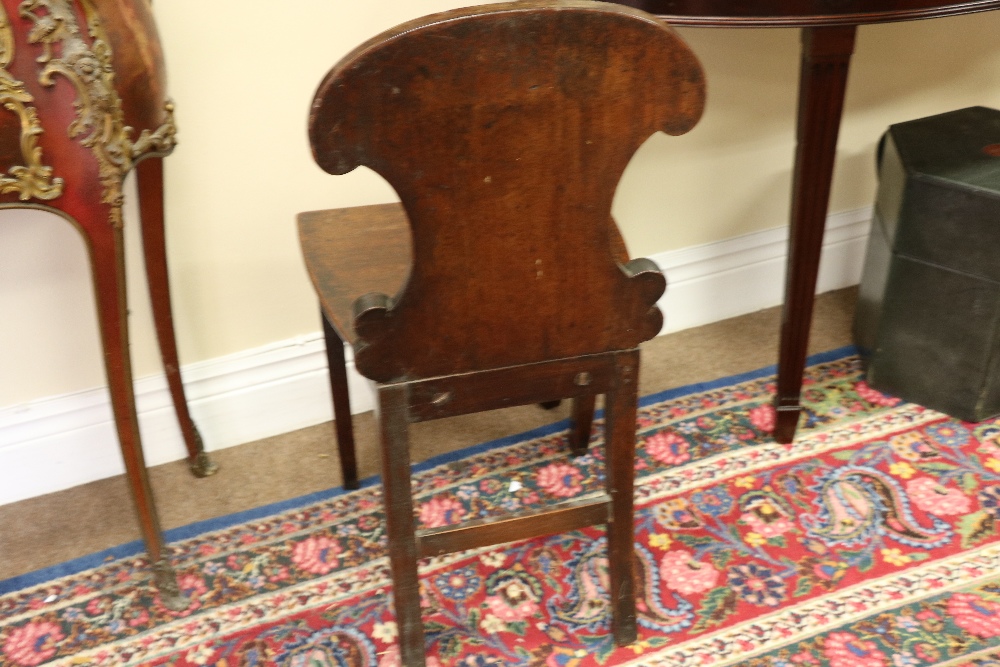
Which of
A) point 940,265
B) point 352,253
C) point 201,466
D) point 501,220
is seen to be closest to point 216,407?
point 201,466

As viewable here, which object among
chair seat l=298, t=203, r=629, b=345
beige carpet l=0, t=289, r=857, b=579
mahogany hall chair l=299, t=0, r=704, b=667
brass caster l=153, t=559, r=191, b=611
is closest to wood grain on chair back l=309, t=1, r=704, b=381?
mahogany hall chair l=299, t=0, r=704, b=667

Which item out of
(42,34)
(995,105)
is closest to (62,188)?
(42,34)

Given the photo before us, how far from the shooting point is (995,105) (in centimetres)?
241

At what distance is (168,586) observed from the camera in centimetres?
158

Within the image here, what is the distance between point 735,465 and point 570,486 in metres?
0.33

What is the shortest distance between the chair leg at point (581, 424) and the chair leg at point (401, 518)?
1.94ft

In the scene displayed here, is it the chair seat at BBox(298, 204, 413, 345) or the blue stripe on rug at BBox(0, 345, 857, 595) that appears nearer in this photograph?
the chair seat at BBox(298, 204, 413, 345)

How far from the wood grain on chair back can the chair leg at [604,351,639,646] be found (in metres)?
0.07

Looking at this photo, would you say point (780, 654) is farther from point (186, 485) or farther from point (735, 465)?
point (186, 485)

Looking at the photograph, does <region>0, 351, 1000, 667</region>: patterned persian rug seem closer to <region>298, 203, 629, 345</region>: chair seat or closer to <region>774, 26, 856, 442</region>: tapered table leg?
<region>774, 26, 856, 442</region>: tapered table leg

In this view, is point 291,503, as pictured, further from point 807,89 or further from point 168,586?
point 807,89

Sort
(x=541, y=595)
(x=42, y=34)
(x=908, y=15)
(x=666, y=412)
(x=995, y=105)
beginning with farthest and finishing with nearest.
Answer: (x=995, y=105), (x=666, y=412), (x=541, y=595), (x=908, y=15), (x=42, y=34)

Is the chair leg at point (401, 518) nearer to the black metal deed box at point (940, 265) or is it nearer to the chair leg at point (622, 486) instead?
the chair leg at point (622, 486)

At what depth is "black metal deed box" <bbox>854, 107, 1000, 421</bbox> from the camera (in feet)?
5.75
